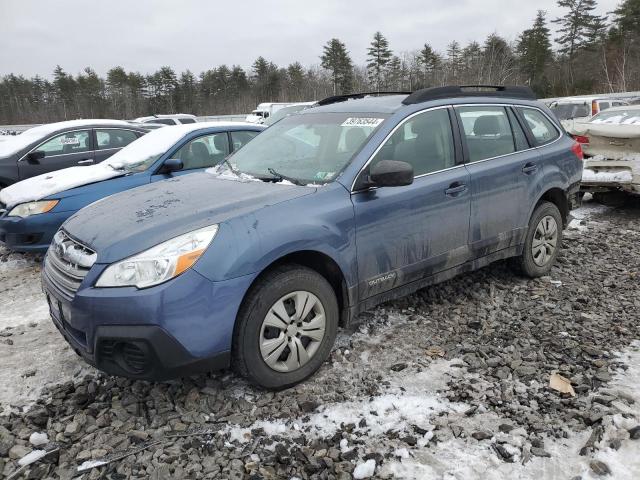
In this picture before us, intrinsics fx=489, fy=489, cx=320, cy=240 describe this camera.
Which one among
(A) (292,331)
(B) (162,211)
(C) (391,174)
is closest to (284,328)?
(A) (292,331)

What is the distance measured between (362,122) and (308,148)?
1.49 feet

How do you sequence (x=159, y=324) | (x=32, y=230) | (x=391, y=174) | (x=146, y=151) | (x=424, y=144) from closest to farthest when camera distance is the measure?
1. (x=159, y=324)
2. (x=391, y=174)
3. (x=424, y=144)
4. (x=32, y=230)
5. (x=146, y=151)

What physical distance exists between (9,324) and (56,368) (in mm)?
1193

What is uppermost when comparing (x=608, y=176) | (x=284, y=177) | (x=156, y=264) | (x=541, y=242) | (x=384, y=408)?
(x=284, y=177)

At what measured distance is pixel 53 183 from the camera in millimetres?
5672

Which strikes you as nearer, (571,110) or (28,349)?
(28,349)

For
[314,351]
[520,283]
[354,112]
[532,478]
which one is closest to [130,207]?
[314,351]

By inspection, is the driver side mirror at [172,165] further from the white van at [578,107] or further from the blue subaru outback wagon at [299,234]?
the white van at [578,107]

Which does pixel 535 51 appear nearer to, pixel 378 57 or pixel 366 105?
pixel 378 57

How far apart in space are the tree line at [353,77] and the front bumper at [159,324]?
1727 inches

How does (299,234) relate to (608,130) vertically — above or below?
below

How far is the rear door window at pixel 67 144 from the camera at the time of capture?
784 centimetres

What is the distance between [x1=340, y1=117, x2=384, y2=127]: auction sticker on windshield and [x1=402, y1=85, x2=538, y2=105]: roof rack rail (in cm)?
Result: 34

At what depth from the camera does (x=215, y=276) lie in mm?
2623
